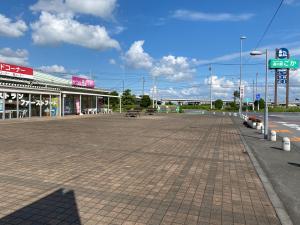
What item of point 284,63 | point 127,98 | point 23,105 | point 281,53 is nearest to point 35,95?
point 23,105

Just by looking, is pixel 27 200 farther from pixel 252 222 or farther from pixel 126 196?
pixel 252 222

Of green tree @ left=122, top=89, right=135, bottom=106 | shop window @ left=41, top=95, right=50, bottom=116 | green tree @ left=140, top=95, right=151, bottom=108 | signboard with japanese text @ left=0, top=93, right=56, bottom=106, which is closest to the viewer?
signboard with japanese text @ left=0, top=93, right=56, bottom=106

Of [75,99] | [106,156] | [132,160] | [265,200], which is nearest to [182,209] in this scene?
[265,200]

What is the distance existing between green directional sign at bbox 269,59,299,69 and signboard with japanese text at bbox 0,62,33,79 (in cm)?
2377

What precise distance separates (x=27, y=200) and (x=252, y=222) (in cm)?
381

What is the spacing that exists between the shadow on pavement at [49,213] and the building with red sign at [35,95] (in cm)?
2191

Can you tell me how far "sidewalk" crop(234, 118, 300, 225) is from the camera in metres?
5.07

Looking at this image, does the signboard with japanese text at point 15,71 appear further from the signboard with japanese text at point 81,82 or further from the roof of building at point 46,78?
the signboard with japanese text at point 81,82

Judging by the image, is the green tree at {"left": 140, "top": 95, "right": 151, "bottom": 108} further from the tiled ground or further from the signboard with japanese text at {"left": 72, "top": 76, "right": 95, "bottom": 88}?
the tiled ground

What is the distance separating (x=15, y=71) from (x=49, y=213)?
27.2m

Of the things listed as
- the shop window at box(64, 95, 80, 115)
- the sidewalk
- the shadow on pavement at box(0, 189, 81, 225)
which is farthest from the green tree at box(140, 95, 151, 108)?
the shadow on pavement at box(0, 189, 81, 225)

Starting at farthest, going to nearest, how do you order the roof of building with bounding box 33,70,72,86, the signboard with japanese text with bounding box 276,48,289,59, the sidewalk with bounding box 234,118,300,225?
the roof of building with bounding box 33,70,72,86, the signboard with japanese text with bounding box 276,48,289,59, the sidewalk with bounding box 234,118,300,225

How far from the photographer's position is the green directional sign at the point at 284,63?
1481 cm

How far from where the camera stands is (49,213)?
4488 mm
